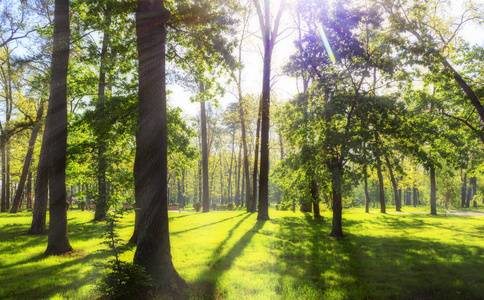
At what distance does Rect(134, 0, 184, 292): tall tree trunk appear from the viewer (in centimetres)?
524

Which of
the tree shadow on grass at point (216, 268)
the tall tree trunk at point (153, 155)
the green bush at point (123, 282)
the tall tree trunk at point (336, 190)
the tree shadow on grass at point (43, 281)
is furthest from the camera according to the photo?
the tall tree trunk at point (336, 190)

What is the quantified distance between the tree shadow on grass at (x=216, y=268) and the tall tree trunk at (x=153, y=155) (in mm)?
469

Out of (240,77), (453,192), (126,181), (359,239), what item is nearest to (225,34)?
(126,181)

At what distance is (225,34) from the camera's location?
892 centimetres

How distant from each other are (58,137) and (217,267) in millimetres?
6026

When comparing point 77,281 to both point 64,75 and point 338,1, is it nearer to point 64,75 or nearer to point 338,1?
point 64,75

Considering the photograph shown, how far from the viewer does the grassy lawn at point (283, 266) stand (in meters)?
5.62

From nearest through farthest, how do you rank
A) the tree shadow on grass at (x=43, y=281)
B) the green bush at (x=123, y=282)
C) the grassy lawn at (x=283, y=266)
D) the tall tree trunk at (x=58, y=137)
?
1. the green bush at (x=123, y=282)
2. the tree shadow on grass at (x=43, y=281)
3. the grassy lawn at (x=283, y=266)
4. the tall tree trunk at (x=58, y=137)

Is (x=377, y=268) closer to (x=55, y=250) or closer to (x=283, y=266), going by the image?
(x=283, y=266)

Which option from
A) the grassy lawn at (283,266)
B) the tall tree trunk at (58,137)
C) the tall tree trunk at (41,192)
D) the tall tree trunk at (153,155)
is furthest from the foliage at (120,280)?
the tall tree trunk at (41,192)

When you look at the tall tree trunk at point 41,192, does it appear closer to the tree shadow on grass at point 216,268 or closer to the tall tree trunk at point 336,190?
the tree shadow on grass at point 216,268

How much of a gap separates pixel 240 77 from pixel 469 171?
1930 cm

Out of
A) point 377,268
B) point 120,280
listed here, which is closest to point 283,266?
point 377,268

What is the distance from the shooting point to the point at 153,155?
5410 millimetres
